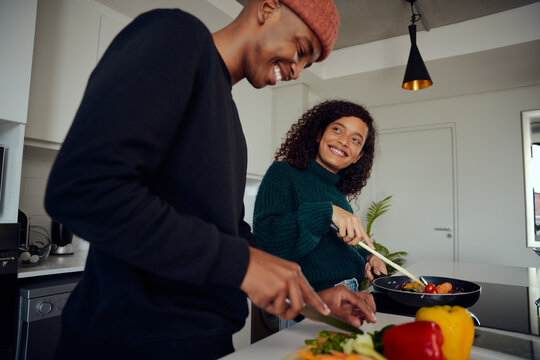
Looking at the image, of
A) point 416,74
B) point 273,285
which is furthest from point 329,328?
point 416,74

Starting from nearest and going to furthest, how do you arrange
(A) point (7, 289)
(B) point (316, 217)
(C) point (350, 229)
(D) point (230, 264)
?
(D) point (230, 264)
(C) point (350, 229)
(B) point (316, 217)
(A) point (7, 289)

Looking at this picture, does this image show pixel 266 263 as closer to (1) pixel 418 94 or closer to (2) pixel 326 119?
(2) pixel 326 119

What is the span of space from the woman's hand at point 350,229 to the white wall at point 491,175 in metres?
3.31

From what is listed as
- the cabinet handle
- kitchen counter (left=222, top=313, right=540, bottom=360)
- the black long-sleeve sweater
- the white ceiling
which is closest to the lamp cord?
the white ceiling

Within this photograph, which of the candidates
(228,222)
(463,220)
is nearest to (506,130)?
(463,220)

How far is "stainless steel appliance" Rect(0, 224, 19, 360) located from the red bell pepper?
5.01 ft

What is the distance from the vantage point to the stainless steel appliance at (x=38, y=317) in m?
1.46

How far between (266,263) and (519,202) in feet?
13.0

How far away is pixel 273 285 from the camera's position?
0.48m

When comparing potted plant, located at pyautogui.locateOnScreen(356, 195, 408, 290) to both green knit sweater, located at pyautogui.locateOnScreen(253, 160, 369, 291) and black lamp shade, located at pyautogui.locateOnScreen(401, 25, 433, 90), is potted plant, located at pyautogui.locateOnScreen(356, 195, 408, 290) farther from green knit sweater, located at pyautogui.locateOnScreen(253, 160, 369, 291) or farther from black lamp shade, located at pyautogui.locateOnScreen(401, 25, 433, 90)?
green knit sweater, located at pyautogui.locateOnScreen(253, 160, 369, 291)

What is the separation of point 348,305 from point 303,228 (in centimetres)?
40

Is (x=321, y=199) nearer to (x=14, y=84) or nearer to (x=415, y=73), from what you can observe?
(x=14, y=84)

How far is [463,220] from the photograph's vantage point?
381cm

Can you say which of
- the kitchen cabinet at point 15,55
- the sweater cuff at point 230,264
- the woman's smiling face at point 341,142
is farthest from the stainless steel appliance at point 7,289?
the sweater cuff at point 230,264
